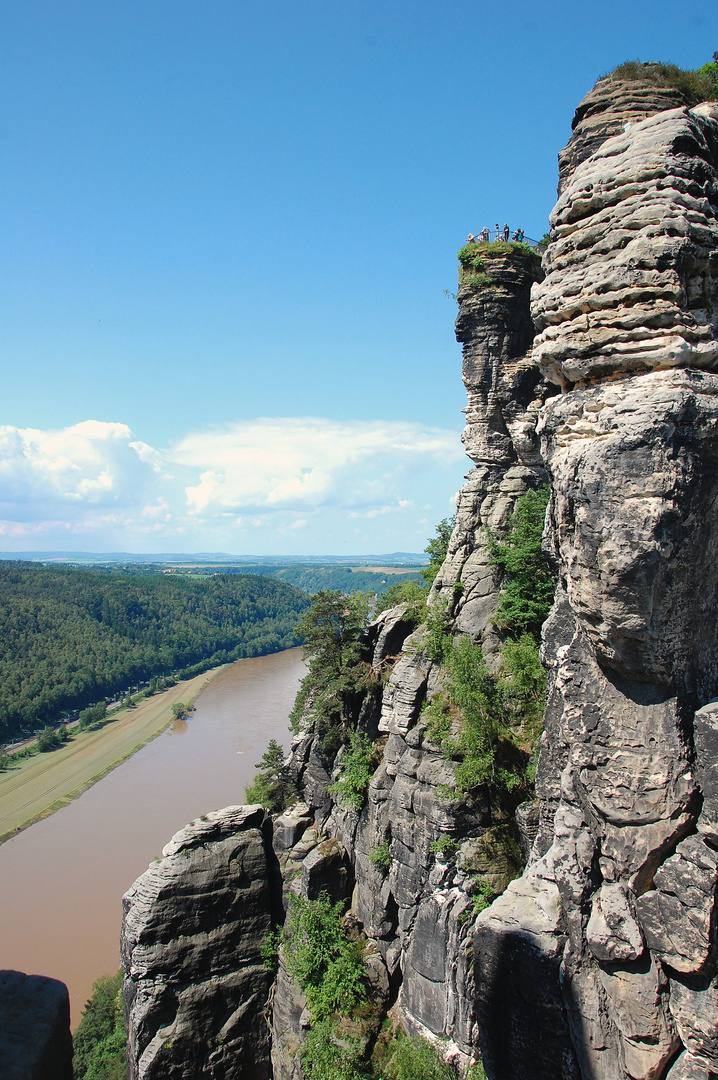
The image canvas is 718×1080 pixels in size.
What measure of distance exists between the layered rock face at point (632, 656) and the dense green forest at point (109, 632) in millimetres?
44478

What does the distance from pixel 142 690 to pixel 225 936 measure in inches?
2308

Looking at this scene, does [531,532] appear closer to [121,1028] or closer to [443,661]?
[443,661]

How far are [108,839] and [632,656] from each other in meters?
38.2

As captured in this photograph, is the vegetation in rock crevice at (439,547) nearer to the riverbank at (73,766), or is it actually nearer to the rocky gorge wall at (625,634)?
the rocky gorge wall at (625,634)

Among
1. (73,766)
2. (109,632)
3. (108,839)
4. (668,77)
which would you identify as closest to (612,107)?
(668,77)

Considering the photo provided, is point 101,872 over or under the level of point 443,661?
under

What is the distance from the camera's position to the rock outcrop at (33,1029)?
2609mm

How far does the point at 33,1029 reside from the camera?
2.78 metres

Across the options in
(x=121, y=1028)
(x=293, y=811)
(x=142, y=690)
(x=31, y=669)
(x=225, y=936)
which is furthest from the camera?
(x=142, y=690)

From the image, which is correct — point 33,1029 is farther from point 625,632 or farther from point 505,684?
point 505,684

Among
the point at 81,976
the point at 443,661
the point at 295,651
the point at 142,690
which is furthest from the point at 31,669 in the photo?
the point at 443,661

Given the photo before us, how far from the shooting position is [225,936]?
16.7m

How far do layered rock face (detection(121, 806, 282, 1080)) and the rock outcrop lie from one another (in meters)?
15.2

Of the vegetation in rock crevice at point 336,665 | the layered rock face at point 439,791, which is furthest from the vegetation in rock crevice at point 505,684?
the vegetation in rock crevice at point 336,665
